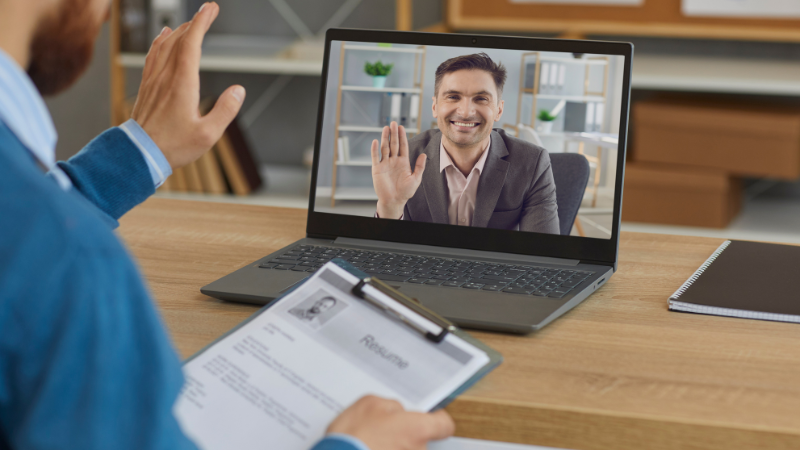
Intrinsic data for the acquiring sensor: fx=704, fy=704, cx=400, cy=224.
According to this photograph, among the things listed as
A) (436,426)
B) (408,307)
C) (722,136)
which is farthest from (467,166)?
(722,136)

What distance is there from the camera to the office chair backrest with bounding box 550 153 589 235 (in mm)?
788

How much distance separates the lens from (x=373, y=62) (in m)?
0.88

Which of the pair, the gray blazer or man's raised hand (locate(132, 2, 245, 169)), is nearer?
man's raised hand (locate(132, 2, 245, 169))

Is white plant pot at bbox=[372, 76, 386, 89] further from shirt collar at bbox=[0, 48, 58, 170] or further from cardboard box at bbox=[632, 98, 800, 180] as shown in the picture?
cardboard box at bbox=[632, 98, 800, 180]

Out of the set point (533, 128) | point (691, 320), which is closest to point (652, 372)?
point (691, 320)

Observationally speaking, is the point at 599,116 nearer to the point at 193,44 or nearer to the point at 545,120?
the point at 545,120

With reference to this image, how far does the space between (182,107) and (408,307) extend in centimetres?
28

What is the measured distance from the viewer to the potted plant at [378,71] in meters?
0.86

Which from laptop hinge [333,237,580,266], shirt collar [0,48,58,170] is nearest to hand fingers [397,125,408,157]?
laptop hinge [333,237,580,266]

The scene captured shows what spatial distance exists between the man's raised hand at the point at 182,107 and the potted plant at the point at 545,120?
0.33 meters

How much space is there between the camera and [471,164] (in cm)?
81

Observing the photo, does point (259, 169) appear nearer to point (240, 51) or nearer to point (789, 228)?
point (240, 51)

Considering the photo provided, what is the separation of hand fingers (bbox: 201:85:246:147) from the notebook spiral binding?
1.55ft

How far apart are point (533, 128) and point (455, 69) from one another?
0.12 metres
